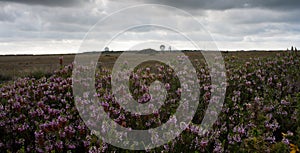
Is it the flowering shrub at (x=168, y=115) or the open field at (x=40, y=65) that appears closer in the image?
the flowering shrub at (x=168, y=115)

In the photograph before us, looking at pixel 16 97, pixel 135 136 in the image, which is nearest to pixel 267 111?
pixel 135 136

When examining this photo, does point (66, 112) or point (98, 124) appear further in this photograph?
point (66, 112)

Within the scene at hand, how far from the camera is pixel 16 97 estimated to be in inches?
281

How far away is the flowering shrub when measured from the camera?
539 cm

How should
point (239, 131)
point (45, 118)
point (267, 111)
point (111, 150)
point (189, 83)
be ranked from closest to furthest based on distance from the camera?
1. point (111, 150)
2. point (239, 131)
3. point (45, 118)
4. point (267, 111)
5. point (189, 83)

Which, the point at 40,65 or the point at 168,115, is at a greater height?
the point at 40,65

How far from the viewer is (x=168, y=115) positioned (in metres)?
6.55

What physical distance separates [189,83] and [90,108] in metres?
2.89

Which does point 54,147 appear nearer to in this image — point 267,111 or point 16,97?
point 16,97

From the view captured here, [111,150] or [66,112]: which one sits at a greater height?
[66,112]

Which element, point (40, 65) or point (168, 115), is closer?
point (168, 115)

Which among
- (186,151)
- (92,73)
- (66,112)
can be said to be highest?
(92,73)

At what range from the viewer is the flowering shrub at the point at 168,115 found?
5387 millimetres

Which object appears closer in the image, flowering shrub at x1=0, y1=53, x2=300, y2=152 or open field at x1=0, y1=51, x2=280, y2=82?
flowering shrub at x1=0, y1=53, x2=300, y2=152
